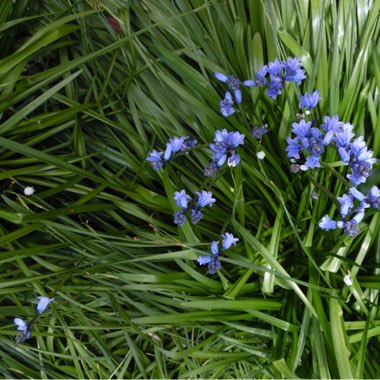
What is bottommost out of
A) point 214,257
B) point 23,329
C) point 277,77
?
point 23,329

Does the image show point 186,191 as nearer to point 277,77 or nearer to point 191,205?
point 191,205

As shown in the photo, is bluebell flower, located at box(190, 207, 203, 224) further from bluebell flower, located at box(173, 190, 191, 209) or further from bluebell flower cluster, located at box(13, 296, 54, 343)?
bluebell flower cluster, located at box(13, 296, 54, 343)

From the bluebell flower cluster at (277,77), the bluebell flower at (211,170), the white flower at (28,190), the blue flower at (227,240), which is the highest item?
the bluebell flower cluster at (277,77)

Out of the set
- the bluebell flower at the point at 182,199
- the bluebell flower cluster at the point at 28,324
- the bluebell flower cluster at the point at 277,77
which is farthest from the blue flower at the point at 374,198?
the bluebell flower cluster at the point at 28,324

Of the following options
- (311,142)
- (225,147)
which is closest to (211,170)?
(225,147)

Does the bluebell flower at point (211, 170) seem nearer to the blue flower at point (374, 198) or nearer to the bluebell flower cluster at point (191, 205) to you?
the bluebell flower cluster at point (191, 205)

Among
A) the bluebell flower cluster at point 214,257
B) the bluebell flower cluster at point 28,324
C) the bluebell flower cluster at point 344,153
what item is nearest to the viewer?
the bluebell flower cluster at point 344,153

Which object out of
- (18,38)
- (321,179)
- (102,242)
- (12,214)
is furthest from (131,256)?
(18,38)

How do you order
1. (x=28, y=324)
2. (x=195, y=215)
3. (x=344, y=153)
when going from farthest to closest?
(x=28, y=324) < (x=195, y=215) < (x=344, y=153)

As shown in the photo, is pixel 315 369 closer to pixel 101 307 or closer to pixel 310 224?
pixel 310 224

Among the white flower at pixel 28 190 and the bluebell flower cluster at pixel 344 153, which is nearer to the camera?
the bluebell flower cluster at pixel 344 153

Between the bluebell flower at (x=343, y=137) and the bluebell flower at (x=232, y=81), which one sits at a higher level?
the bluebell flower at (x=232, y=81)

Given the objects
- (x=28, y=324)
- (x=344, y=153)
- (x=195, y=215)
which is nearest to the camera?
(x=344, y=153)
